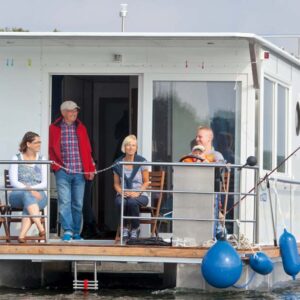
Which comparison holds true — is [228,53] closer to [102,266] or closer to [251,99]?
[251,99]

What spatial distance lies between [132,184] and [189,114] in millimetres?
1322

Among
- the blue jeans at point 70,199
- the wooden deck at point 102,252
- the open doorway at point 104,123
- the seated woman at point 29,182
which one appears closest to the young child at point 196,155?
the wooden deck at point 102,252

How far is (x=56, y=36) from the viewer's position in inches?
445

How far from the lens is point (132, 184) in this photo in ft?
37.0

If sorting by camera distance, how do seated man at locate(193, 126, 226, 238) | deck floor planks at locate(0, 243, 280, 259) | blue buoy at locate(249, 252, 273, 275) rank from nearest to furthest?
blue buoy at locate(249, 252, 273, 275) < deck floor planks at locate(0, 243, 280, 259) < seated man at locate(193, 126, 226, 238)

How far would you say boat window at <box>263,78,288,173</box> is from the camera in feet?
40.1

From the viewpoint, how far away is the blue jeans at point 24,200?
1086cm

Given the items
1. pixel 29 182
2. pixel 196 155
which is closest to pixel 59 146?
pixel 29 182

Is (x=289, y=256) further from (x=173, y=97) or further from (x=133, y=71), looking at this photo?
(x=133, y=71)

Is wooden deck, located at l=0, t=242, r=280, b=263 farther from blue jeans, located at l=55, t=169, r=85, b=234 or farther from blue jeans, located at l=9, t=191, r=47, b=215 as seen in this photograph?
blue jeans, located at l=55, t=169, r=85, b=234

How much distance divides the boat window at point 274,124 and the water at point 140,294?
1820 millimetres

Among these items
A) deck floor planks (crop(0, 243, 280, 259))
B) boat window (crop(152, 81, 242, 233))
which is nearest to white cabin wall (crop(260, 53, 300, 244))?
boat window (crop(152, 81, 242, 233))

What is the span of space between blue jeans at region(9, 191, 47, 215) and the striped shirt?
2.47ft

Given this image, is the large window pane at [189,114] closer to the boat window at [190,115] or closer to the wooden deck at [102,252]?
the boat window at [190,115]
